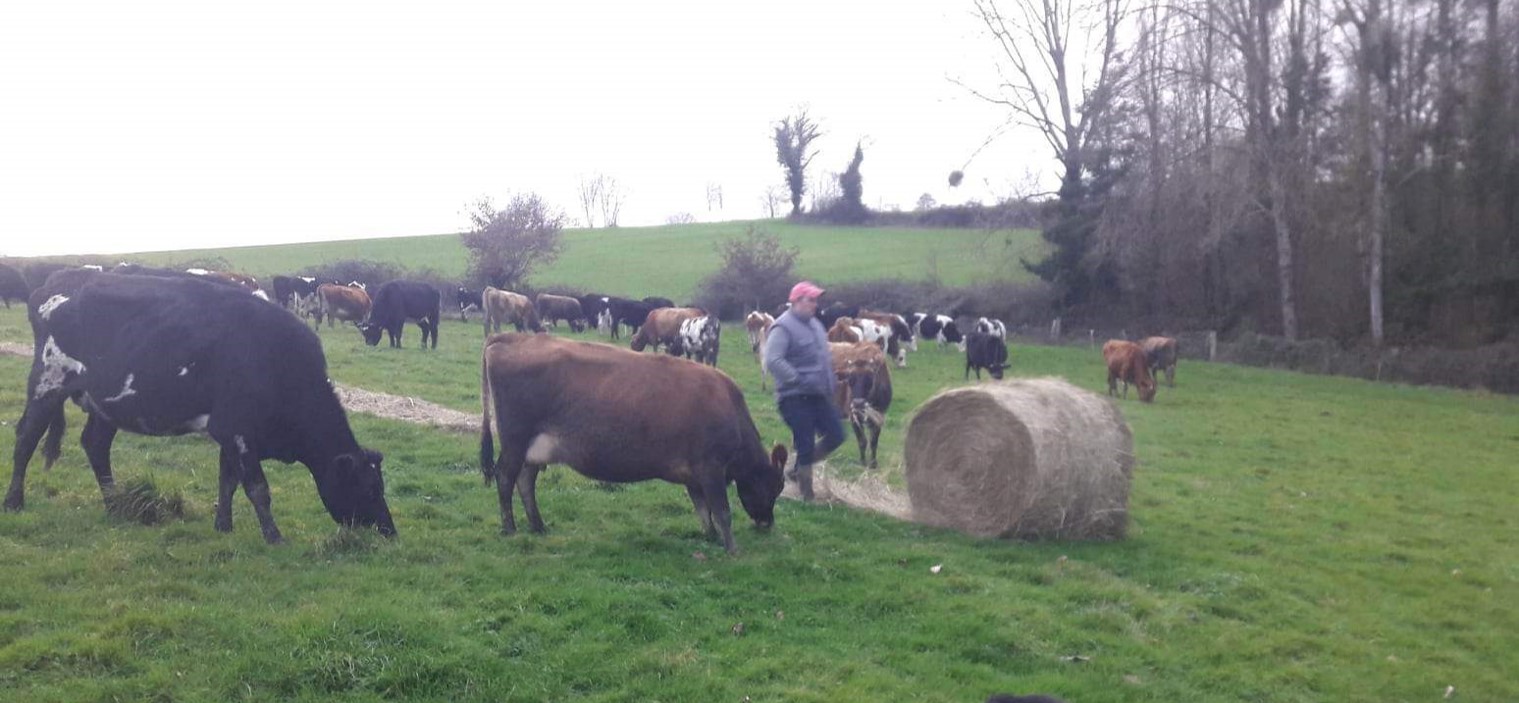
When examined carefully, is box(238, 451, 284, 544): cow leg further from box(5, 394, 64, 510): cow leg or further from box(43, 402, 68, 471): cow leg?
box(43, 402, 68, 471): cow leg

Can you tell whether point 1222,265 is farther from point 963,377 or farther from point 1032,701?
point 1032,701

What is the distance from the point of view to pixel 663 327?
29734 mm

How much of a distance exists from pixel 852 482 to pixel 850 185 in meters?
60.9

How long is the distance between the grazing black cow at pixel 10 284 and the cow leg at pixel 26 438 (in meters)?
33.8

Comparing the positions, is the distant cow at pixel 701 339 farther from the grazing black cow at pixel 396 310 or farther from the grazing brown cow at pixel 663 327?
the grazing black cow at pixel 396 310

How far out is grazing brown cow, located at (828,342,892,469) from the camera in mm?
13125

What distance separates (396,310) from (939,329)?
1921 cm

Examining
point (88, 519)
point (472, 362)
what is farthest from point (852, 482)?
point (472, 362)

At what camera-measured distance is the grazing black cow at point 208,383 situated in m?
7.76

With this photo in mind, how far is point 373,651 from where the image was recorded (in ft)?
18.4

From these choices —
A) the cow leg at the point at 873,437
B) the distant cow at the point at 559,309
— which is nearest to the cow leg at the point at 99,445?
the cow leg at the point at 873,437

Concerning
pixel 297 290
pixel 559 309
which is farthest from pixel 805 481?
pixel 297 290

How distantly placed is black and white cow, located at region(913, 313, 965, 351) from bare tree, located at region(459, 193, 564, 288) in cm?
1938

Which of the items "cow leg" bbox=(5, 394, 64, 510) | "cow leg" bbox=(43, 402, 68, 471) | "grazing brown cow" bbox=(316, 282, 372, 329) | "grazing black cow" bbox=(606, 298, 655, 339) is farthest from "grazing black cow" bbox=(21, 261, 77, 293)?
"cow leg" bbox=(5, 394, 64, 510)
